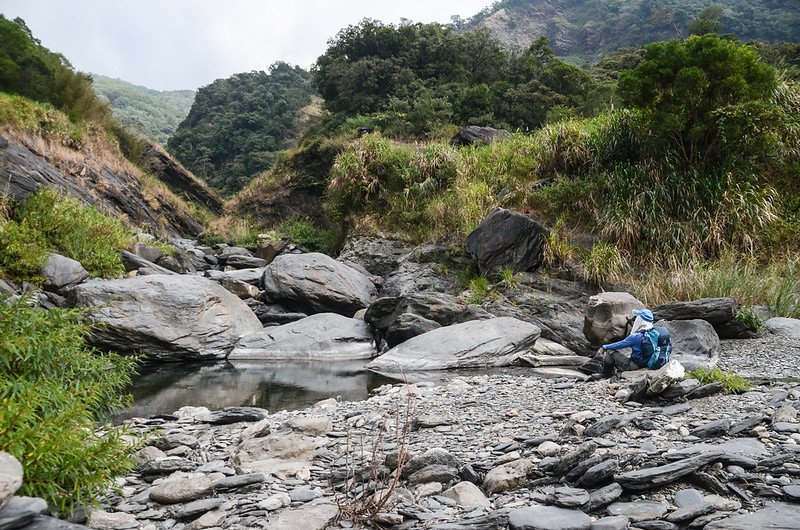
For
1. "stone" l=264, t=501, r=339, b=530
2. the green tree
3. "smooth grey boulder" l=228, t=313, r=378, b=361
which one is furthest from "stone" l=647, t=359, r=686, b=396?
the green tree

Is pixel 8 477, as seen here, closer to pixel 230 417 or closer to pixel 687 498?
pixel 687 498

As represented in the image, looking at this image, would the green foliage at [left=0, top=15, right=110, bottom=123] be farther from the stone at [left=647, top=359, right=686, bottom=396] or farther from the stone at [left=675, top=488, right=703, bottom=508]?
the stone at [left=675, top=488, right=703, bottom=508]

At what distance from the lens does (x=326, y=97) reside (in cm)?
2806

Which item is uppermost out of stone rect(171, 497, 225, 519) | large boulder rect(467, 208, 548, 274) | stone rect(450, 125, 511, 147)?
stone rect(450, 125, 511, 147)

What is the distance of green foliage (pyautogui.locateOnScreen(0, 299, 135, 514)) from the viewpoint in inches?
94.4

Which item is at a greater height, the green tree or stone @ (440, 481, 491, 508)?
the green tree

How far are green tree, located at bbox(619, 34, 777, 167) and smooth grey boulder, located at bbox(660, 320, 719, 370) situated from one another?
464 cm

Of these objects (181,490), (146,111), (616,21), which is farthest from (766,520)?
(146,111)

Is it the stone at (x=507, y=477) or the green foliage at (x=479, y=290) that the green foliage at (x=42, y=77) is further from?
the stone at (x=507, y=477)

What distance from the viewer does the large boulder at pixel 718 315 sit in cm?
736

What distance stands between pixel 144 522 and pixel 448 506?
1.61 meters

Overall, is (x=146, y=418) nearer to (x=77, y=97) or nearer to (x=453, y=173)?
(x=453, y=173)

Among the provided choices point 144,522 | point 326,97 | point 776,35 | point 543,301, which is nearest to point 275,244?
point 543,301

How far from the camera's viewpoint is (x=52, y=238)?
36.2ft
